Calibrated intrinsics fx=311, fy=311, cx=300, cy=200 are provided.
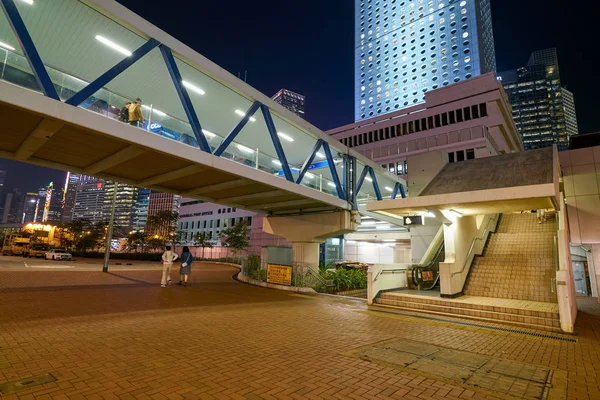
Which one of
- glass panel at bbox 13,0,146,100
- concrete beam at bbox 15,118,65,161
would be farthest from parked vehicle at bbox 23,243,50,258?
glass panel at bbox 13,0,146,100

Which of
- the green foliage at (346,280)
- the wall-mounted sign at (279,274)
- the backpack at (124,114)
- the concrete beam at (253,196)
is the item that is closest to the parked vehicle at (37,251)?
the concrete beam at (253,196)

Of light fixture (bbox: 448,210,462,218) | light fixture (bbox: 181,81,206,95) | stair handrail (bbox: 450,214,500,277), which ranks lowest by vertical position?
stair handrail (bbox: 450,214,500,277)

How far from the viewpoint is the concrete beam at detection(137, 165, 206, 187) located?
10.9 meters

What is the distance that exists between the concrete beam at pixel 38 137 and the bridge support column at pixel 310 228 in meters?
12.1

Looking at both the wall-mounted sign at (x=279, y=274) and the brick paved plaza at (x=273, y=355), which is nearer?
the brick paved plaza at (x=273, y=355)

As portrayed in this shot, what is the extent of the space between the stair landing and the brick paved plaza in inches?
31.9

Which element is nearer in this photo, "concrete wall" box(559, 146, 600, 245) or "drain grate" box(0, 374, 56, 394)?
"drain grate" box(0, 374, 56, 394)

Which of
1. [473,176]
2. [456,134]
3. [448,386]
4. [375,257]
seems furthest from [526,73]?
[448,386]

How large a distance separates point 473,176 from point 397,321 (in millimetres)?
Result: 8450

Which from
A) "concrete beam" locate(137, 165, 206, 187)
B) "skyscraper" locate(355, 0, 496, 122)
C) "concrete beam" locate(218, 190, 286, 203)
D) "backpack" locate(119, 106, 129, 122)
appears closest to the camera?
"backpack" locate(119, 106, 129, 122)

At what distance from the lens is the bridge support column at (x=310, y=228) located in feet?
57.7

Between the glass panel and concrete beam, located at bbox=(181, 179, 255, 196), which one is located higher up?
the glass panel

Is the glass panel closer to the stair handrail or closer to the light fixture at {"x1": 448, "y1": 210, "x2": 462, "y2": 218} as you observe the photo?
the light fixture at {"x1": 448, "y1": 210, "x2": 462, "y2": 218}

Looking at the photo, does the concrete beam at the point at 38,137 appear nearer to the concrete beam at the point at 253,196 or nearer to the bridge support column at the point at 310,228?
the concrete beam at the point at 253,196
